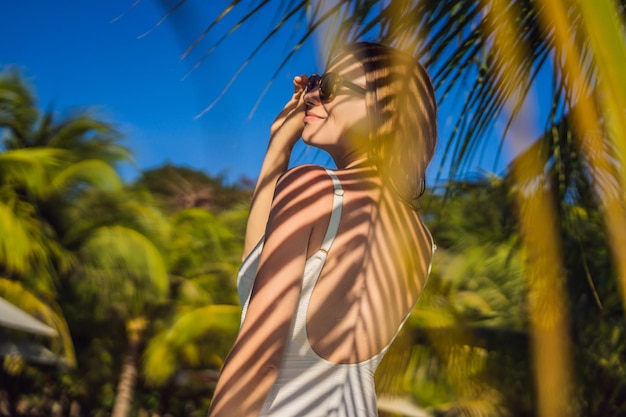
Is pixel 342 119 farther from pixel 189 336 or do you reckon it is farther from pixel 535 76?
pixel 189 336

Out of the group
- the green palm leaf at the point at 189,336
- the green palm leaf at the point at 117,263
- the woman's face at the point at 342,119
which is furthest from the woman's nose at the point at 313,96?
the green palm leaf at the point at 117,263

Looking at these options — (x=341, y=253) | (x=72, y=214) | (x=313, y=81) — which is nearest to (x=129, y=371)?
(x=72, y=214)

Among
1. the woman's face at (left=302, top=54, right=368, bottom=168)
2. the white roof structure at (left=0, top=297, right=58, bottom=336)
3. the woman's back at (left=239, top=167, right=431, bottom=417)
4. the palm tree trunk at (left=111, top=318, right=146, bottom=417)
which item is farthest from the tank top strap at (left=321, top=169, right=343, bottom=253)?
the palm tree trunk at (left=111, top=318, right=146, bottom=417)

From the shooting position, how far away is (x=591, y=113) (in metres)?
0.49

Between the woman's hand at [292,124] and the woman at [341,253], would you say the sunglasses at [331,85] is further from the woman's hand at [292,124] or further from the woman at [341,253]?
the woman's hand at [292,124]

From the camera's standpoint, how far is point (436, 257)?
205 inches

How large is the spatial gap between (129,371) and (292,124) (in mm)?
13882

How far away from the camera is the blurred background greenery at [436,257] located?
0.78 m

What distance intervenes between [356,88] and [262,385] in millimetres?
369

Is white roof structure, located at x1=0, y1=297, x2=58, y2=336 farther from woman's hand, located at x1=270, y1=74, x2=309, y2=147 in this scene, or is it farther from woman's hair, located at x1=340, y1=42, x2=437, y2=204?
woman's hair, located at x1=340, y1=42, x2=437, y2=204

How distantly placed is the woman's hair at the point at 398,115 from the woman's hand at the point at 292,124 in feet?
0.46

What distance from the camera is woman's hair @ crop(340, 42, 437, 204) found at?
34.0 inches

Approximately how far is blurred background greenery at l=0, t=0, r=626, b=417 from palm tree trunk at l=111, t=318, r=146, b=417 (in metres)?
0.03

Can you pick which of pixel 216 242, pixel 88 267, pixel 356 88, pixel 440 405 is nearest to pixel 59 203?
pixel 88 267
